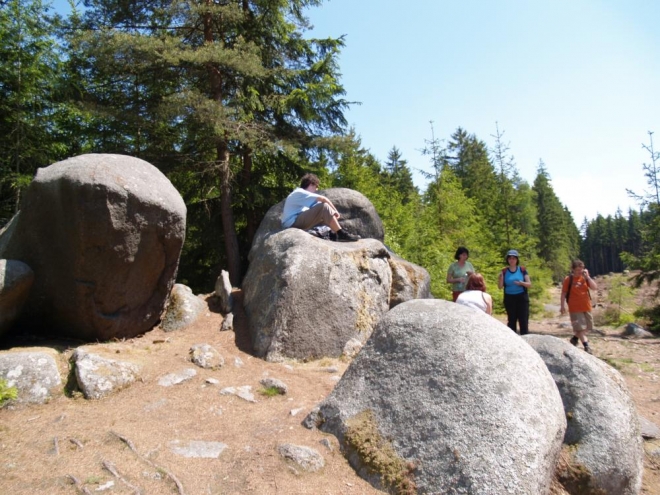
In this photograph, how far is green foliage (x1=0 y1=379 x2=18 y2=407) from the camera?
4.94 meters

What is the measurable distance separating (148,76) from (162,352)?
727 centimetres

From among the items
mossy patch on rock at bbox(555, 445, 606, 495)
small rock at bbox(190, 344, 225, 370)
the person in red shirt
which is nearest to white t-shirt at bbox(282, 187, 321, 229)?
small rock at bbox(190, 344, 225, 370)

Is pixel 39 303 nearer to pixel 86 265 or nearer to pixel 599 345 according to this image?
pixel 86 265

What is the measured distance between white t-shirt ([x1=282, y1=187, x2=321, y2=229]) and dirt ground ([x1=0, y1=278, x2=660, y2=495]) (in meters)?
2.66

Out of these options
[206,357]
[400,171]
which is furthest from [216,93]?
[400,171]

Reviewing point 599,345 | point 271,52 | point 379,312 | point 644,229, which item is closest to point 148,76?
point 271,52

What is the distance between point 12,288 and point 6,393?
1750 millimetres

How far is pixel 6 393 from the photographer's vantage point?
497cm

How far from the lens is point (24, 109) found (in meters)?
11.7

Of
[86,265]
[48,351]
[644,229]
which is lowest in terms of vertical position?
[48,351]

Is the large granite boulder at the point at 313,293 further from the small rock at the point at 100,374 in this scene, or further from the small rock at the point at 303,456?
the small rock at the point at 303,456

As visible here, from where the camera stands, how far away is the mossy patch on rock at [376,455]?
13.3 feet

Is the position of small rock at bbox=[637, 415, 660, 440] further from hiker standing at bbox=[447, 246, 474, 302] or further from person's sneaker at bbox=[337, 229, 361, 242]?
person's sneaker at bbox=[337, 229, 361, 242]

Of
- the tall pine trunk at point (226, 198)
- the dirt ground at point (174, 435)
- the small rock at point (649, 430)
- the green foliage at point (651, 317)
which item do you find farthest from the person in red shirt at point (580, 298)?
the green foliage at point (651, 317)
